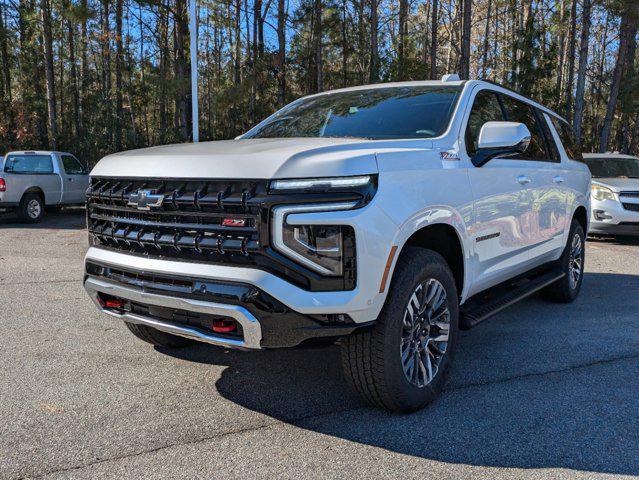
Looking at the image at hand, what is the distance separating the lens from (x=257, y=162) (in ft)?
9.53

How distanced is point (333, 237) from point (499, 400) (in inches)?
64.7

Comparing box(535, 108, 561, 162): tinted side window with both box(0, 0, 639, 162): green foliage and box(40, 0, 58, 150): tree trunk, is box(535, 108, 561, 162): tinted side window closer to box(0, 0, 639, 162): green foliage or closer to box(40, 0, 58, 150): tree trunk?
→ box(0, 0, 639, 162): green foliage

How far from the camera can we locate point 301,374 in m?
3.96

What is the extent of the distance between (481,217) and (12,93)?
33728mm

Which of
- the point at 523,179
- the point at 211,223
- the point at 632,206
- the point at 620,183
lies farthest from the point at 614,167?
the point at 211,223

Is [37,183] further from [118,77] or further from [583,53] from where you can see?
[583,53]

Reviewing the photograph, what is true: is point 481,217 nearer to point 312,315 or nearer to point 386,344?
point 386,344

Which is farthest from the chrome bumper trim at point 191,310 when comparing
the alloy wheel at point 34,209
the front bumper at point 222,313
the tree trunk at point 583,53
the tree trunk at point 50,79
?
the tree trunk at point 50,79

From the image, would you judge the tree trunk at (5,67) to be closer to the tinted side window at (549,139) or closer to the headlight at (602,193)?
the headlight at (602,193)

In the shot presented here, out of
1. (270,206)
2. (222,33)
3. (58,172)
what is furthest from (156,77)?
(222,33)

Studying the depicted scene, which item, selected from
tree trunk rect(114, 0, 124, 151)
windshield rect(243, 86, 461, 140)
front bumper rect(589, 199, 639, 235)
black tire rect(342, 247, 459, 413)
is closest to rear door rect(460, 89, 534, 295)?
windshield rect(243, 86, 461, 140)

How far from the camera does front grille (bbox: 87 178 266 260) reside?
2.88 meters

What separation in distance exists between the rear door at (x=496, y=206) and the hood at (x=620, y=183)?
6.44 metres

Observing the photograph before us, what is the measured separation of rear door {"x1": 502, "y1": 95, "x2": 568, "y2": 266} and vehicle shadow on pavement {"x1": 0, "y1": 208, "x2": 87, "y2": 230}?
35.0 ft
